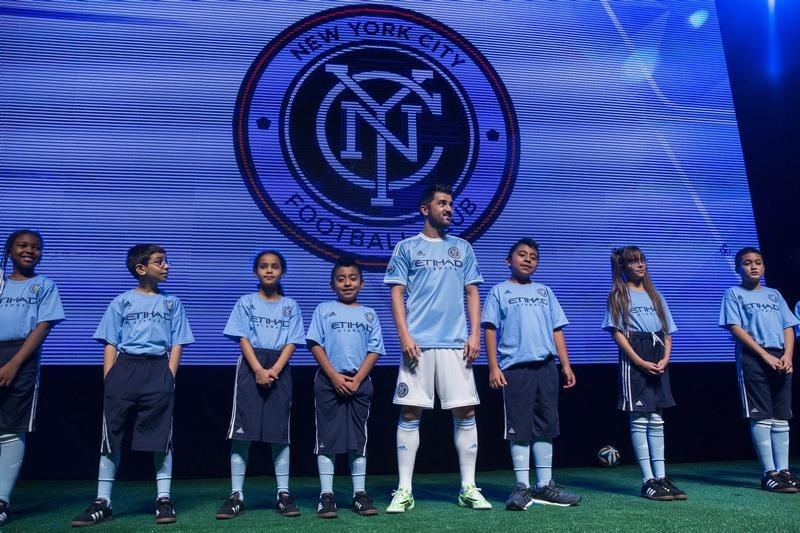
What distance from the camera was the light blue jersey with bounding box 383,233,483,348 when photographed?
301 centimetres

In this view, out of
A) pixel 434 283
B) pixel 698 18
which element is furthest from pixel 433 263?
pixel 698 18

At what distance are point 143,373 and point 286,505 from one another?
2.56 ft

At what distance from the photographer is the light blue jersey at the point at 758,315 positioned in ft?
11.8

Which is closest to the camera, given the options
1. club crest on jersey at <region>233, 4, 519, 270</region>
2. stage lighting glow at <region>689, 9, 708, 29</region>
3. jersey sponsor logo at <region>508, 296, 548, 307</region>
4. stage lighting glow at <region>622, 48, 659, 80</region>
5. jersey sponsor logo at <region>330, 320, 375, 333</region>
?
jersey sponsor logo at <region>330, 320, 375, 333</region>

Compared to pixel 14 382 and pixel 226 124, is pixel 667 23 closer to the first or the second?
pixel 226 124

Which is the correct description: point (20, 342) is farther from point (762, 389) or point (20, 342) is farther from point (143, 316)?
point (762, 389)

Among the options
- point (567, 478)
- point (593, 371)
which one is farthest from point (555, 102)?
point (567, 478)

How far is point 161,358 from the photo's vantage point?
9.81ft

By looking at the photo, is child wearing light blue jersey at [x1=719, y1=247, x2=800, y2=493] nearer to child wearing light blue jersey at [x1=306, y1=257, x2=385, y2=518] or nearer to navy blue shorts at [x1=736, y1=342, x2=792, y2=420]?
navy blue shorts at [x1=736, y1=342, x2=792, y2=420]

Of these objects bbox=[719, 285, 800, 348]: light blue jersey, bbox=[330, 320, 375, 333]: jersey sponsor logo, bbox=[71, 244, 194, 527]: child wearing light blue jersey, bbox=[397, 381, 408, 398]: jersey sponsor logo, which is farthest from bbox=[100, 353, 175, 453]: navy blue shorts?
bbox=[719, 285, 800, 348]: light blue jersey

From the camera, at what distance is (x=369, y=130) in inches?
161

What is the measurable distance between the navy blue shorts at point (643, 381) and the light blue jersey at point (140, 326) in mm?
1988

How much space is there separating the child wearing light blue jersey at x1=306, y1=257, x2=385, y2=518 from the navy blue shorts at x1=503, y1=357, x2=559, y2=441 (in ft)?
1.98

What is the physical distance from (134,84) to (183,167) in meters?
0.53
